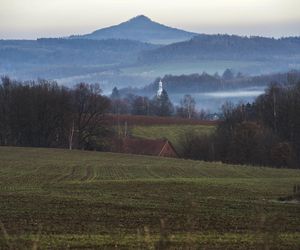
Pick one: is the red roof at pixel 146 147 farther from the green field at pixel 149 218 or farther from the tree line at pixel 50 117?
the green field at pixel 149 218

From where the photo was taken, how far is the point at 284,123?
104 metres

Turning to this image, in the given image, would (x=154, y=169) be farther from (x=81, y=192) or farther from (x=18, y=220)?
(x=18, y=220)

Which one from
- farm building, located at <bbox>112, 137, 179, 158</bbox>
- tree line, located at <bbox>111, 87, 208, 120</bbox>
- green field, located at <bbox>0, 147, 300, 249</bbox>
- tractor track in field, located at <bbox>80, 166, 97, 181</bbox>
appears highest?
tree line, located at <bbox>111, 87, 208, 120</bbox>

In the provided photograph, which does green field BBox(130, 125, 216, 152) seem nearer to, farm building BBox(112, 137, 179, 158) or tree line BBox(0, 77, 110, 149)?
farm building BBox(112, 137, 179, 158)

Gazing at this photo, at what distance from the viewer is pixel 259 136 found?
3629 inches

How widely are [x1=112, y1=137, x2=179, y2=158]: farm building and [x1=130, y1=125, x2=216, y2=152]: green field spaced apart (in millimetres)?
8361

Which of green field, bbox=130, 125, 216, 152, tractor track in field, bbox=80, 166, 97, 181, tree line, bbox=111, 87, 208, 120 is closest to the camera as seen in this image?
→ tractor track in field, bbox=80, 166, 97, 181

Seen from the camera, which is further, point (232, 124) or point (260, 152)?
point (232, 124)

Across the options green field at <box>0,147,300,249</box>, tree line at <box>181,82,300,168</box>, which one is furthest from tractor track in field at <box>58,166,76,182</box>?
tree line at <box>181,82,300,168</box>

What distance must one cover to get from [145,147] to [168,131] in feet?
60.9

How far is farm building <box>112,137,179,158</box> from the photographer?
104062 mm

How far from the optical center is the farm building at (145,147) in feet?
341

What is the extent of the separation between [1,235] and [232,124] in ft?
295

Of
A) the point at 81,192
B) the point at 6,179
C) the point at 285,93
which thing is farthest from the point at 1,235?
the point at 285,93
